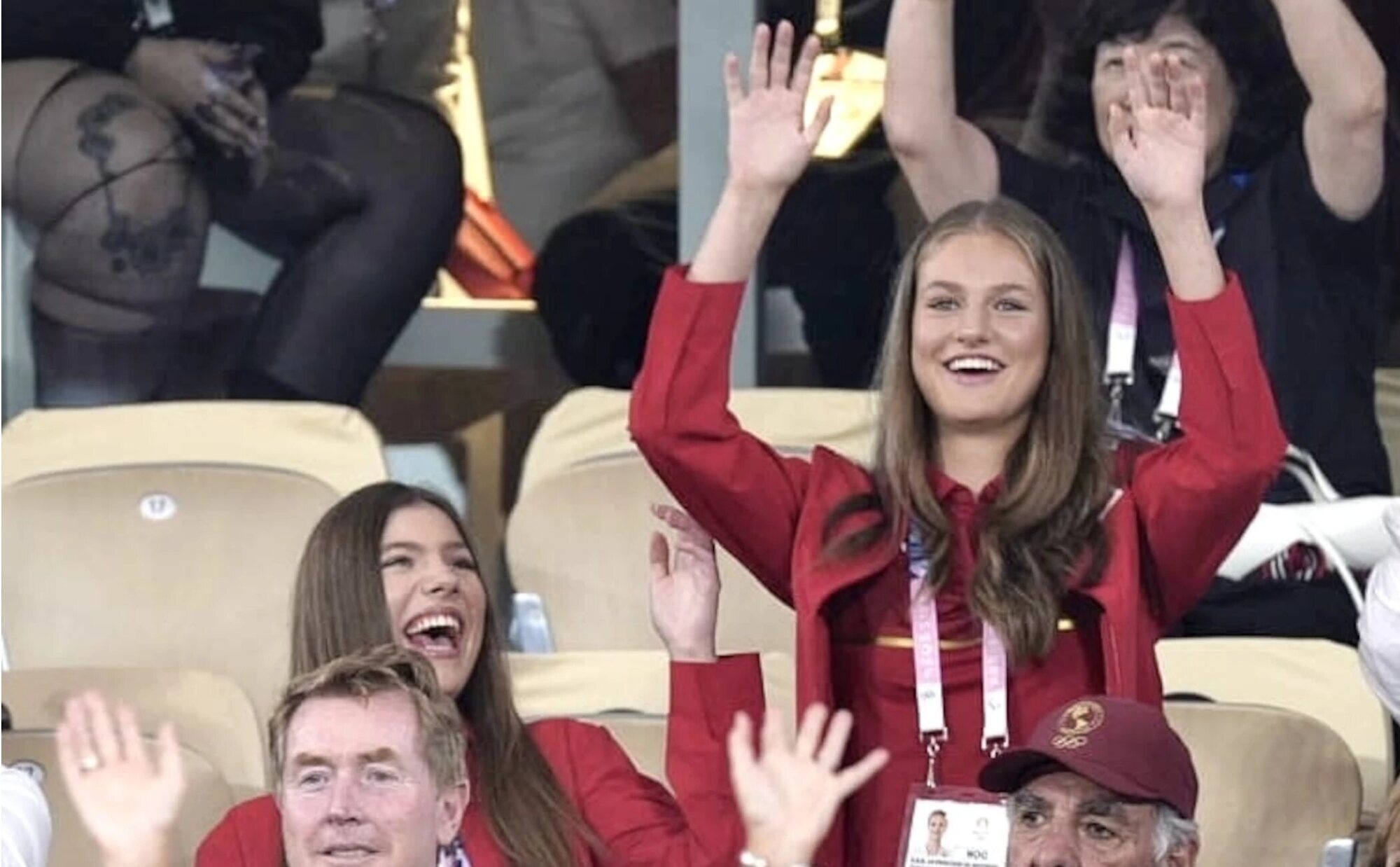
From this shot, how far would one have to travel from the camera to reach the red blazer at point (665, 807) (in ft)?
14.9

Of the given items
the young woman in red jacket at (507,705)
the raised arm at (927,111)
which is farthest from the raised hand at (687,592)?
the raised arm at (927,111)

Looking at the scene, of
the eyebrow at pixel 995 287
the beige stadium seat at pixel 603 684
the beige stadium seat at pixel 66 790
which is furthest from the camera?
the beige stadium seat at pixel 603 684

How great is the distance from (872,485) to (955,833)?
551 millimetres

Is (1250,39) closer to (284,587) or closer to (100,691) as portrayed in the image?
(284,587)

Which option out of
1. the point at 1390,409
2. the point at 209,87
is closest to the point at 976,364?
the point at 1390,409

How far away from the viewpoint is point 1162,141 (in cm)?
466

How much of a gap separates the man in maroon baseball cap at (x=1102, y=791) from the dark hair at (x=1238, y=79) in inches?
87.9

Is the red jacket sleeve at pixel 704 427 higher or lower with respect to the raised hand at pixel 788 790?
higher

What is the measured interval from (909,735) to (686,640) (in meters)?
0.30

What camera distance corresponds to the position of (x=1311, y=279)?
6023mm

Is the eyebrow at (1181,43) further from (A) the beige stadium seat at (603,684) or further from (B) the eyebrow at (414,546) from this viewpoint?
(B) the eyebrow at (414,546)

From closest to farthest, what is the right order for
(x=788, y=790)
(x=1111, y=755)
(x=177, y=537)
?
(x=788, y=790)
(x=1111, y=755)
(x=177, y=537)

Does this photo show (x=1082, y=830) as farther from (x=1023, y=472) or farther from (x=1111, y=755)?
(x=1023, y=472)

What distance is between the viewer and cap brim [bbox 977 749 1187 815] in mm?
4211
